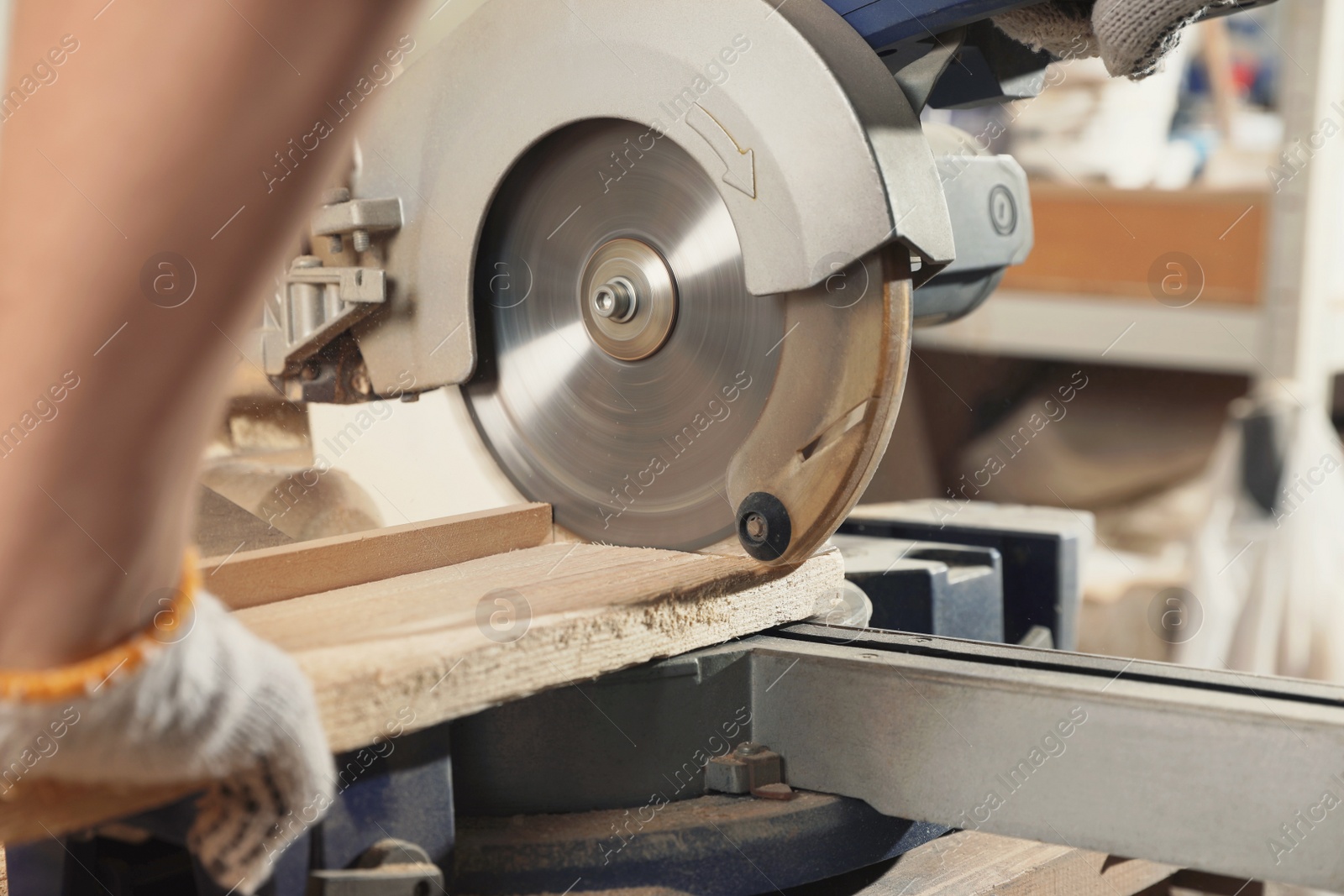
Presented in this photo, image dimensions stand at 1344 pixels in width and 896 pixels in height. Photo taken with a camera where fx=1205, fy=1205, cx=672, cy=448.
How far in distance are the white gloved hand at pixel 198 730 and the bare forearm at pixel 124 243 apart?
19 millimetres

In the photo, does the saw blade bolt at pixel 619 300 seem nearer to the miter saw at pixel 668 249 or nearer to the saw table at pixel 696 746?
the miter saw at pixel 668 249

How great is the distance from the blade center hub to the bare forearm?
57cm

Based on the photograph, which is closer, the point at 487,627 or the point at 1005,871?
the point at 487,627

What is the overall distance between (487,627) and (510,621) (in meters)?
0.02

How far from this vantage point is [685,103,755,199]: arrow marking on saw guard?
0.96 metres

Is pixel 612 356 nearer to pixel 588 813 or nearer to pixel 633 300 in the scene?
pixel 633 300

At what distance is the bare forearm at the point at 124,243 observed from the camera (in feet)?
1.50

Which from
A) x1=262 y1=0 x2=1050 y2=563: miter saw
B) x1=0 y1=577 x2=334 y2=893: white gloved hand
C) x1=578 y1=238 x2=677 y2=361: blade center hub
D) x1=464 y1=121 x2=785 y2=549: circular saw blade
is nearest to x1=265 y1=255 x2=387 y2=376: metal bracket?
x1=262 y1=0 x2=1050 y2=563: miter saw

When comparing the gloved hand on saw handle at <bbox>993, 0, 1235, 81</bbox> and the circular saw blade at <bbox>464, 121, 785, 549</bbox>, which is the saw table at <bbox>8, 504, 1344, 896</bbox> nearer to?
the circular saw blade at <bbox>464, 121, 785, 549</bbox>

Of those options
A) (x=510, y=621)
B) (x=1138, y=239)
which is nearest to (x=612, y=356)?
(x=510, y=621)

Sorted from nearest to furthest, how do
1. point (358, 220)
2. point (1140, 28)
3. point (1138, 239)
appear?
point (1140, 28)
point (358, 220)
point (1138, 239)

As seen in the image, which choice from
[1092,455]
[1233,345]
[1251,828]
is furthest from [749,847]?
[1092,455]

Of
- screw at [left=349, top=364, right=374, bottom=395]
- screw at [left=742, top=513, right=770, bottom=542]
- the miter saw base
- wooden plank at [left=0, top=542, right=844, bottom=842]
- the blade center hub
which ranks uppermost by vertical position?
the blade center hub

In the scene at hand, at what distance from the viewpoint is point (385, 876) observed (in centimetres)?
75
